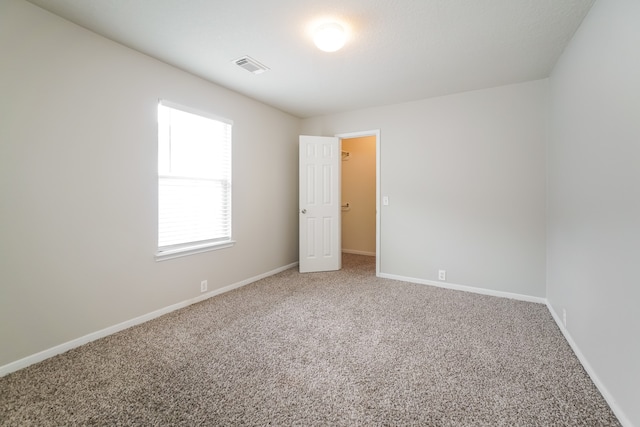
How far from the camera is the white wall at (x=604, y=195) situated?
1353mm

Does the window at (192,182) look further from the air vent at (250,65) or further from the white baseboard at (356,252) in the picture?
the white baseboard at (356,252)

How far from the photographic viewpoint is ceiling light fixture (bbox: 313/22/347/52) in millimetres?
2023

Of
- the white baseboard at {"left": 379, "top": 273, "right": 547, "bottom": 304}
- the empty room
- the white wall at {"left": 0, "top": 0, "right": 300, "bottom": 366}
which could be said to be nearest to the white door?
the empty room

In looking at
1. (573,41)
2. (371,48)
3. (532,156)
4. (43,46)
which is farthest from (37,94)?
(532,156)

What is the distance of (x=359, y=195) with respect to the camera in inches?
224

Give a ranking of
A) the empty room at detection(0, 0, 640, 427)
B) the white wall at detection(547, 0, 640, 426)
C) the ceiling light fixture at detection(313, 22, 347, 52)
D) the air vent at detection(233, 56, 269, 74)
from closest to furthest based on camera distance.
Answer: the white wall at detection(547, 0, 640, 426) < the empty room at detection(0, 0, 640, 427) < the ceiling light fixture at detection(313, 22, 347, 52) < the air vent at detection(233, 56, 269, 74)

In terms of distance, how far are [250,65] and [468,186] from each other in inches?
115

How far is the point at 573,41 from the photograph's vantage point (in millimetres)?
2164

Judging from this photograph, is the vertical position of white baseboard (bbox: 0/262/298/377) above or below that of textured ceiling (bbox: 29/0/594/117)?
below

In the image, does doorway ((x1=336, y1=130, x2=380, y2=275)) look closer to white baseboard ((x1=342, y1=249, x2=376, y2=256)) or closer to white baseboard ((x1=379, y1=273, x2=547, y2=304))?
white baseboard ((x1=342, y1=249, x2=376, y2=256))

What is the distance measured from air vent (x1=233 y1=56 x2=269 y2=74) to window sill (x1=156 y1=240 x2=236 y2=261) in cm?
200

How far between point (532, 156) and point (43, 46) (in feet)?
15.1

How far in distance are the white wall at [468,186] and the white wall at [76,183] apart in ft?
8.60

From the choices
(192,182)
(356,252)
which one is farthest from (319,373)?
(356,252)
